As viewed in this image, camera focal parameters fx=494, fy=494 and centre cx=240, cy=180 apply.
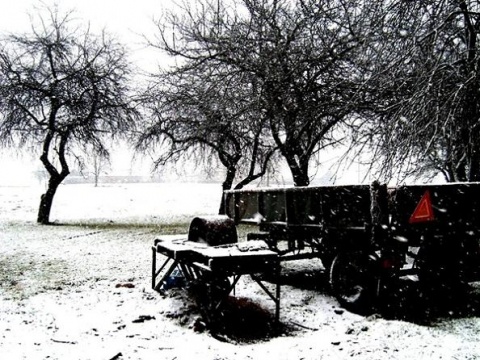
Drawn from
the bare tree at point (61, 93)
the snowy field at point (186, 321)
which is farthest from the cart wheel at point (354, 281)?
the bare tree at point (61, 93)

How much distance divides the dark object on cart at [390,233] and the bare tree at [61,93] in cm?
1480

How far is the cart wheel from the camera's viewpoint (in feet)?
21.8

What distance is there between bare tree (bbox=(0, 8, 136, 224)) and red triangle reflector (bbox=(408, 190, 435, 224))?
1610 cm

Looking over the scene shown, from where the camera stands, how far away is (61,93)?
20281 millimetres

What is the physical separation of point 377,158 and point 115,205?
28.0m

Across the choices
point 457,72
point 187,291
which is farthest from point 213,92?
point 457,72

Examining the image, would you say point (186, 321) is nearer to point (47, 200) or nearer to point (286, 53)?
point (286, 53)

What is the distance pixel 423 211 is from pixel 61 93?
1744cm

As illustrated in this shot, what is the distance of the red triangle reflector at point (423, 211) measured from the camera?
20.7ft

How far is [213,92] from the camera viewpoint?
1215 centimetres

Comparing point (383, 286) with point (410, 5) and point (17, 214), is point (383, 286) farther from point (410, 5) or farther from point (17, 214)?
point (17, 214)

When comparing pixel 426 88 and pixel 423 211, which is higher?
pixel 426 88

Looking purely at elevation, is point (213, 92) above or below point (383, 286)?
above

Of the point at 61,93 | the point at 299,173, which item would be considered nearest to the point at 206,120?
the point at 299,173
